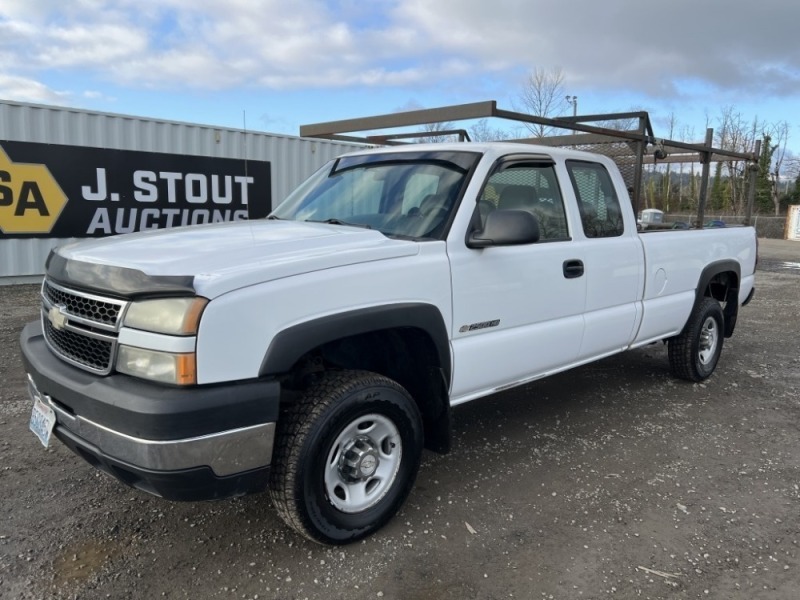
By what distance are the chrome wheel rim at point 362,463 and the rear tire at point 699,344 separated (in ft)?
11.4

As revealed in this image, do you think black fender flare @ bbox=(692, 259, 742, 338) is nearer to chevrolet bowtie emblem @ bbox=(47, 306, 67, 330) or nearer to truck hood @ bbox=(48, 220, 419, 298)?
truck hood @ bbox=(48, 220, 419, 298)

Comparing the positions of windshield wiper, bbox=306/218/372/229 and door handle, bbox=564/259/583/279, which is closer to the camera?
windshield wiper, bbox=306/218/372/229

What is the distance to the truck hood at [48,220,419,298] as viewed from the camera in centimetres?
243

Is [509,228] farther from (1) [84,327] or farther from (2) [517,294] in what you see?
(1) [84,327]

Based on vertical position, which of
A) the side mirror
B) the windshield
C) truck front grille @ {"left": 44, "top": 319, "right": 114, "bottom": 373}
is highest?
the windshield

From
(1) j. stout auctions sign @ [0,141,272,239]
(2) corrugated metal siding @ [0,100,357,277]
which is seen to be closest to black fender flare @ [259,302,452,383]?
(1) j. stout auctions sign @ [0,141,272,239]

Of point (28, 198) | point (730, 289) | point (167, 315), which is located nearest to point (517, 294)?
point (167, 315)

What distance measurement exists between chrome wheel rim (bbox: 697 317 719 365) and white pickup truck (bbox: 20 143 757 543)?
1.53 meters

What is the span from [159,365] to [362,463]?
42.7 inches

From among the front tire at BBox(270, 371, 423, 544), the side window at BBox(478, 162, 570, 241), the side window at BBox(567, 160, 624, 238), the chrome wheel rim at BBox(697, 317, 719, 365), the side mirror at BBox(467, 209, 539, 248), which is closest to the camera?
the front tire at BBox(270, 371, 423, 544)

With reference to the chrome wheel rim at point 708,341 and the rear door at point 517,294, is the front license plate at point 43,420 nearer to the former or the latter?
the rear door at point 517,294

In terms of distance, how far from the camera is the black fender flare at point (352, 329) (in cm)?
254

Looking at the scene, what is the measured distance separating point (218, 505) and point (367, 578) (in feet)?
3.43

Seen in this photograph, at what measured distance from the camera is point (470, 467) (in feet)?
12.7
